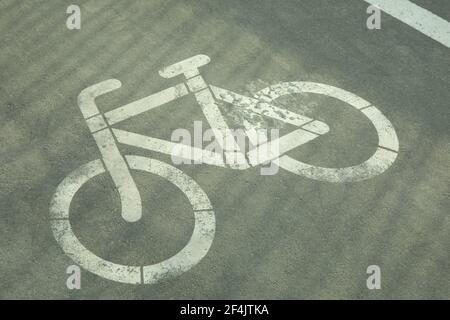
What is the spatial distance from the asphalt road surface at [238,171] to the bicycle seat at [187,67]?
85 mm

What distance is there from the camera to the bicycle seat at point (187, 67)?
6391 millimetres

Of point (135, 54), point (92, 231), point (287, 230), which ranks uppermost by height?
point (135, 54)

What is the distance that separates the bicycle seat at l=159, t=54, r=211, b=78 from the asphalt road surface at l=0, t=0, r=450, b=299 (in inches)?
3.3

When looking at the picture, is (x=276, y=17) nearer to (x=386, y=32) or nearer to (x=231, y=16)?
(x=231, y=16)

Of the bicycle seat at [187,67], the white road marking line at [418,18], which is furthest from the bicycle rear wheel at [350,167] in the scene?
the white road marking line at [418,18]

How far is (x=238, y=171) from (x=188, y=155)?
521 mm

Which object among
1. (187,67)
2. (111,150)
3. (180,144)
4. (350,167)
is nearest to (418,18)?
(350,167)

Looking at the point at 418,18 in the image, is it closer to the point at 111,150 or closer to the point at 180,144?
the point at 180,144

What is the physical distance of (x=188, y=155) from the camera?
5629 mm

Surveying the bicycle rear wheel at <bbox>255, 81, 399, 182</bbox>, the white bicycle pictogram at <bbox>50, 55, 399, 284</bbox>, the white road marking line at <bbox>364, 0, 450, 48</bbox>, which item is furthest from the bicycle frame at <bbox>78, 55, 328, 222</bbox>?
the white road marking line at <bbox>364, 0, 450, 48</bbox>

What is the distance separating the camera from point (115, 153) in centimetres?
557

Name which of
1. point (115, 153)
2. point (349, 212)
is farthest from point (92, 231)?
point (349, 212)
